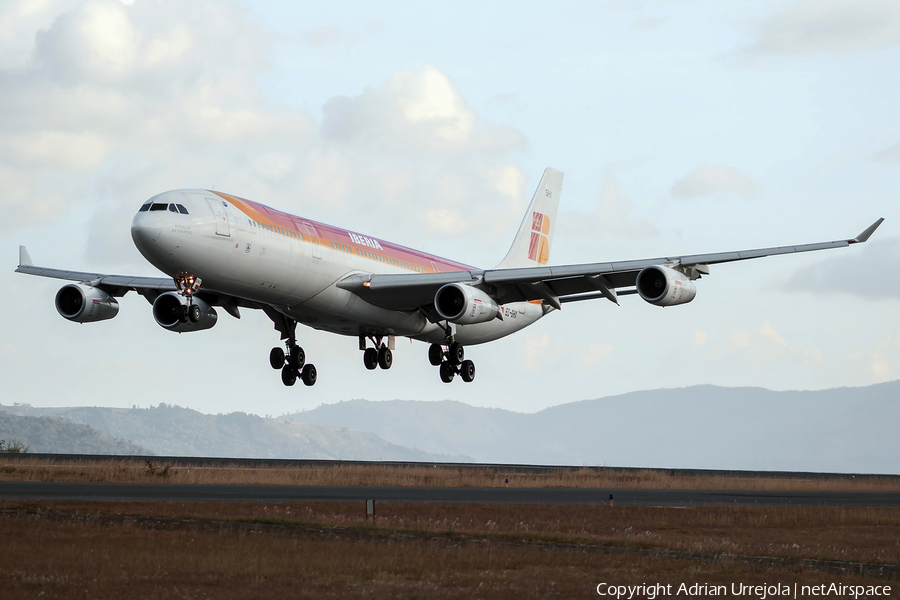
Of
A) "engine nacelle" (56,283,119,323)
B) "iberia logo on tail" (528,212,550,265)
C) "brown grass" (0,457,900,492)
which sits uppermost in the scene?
"iberia logo on tail" (528,212,550,265)

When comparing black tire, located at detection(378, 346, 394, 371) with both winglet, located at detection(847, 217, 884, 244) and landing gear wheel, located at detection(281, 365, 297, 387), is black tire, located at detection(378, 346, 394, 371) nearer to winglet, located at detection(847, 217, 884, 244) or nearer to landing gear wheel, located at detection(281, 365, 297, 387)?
landing gear wheel, located at detection(281, 365, 297, 387)

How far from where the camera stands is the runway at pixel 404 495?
104ft

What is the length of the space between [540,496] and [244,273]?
13583 millimetres

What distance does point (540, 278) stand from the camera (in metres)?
40.9

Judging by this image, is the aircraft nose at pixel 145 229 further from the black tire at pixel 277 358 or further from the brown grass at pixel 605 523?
the black tire at pixel 277 358

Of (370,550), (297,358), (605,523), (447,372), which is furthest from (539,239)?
(370,550)

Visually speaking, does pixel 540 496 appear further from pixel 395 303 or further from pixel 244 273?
pixel 244 273

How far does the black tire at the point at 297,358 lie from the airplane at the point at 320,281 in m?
0.05

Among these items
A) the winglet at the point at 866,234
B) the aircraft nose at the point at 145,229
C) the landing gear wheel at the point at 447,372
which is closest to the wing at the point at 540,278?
the winglet at the point at 866,234

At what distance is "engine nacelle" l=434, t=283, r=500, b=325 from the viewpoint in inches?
1556

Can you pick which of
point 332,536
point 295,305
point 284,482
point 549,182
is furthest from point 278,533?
point 549,182

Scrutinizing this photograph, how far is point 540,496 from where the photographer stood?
37406mm

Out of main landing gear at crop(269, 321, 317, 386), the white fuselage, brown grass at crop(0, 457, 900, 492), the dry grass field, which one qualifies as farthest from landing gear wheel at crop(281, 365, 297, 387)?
the dry grass field

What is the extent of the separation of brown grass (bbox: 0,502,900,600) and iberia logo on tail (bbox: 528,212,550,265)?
104 ft
